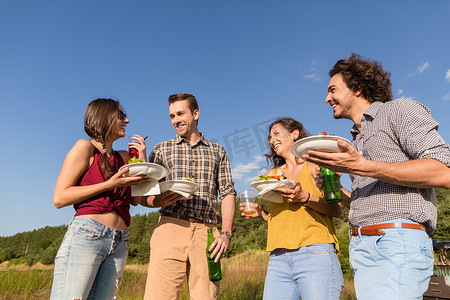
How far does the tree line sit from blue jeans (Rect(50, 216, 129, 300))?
13759 millimetres

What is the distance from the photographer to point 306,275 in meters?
2.53

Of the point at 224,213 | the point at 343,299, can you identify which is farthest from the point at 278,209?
the point at 343,299

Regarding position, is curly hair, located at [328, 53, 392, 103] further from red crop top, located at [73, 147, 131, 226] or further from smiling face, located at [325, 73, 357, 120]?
red crop top, located at [73, 147, 131, 226]

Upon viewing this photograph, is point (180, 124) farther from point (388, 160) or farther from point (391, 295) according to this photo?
point (391, 295)

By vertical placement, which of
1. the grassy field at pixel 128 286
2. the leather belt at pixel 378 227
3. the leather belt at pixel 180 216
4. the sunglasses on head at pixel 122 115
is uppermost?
the sunglasses on head at pixel 122 115

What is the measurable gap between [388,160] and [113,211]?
7.02 feet

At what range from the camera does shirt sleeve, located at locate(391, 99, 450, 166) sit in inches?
68.6

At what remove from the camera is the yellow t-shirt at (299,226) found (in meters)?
2.67

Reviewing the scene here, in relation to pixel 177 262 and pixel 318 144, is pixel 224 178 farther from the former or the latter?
pixel 318 144

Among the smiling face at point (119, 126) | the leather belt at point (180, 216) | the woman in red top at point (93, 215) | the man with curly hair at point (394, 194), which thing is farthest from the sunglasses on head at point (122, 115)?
the man with curly hair at point (394, 194)

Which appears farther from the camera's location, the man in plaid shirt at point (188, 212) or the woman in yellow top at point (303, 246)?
the man in plaid shirt at point (188, 212)

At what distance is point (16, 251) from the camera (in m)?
41.5

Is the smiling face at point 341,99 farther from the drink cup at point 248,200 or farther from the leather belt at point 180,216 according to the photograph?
the leather belt at point 180,216

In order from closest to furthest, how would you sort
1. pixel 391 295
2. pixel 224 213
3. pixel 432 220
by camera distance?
pixel 391 295 < pixel 432 220 < pixel 224 213
